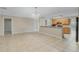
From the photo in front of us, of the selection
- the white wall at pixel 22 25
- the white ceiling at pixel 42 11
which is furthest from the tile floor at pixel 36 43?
the white ceiling at pixel 42 11

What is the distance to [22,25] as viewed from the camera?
7.95ft

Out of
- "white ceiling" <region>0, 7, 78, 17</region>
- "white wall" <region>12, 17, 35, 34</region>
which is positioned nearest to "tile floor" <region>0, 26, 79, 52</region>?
"white wall" <region>12, 17, 35, 34</region>

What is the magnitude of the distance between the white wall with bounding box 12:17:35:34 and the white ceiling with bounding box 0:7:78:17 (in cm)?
12

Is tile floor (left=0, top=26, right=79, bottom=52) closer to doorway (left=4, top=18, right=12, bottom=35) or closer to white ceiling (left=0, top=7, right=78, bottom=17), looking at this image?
doorway (left=4, top=18, right=12, bottom=35)

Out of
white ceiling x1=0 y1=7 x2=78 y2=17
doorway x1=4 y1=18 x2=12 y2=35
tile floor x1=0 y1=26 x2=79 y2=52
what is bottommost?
tile floor x1=0 y1=26 x2=79 y2=52

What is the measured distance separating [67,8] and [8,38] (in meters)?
1.53

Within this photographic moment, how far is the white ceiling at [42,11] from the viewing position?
2145 millimetres

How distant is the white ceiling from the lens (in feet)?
7.04

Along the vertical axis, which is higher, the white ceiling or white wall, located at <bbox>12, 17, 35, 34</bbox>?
the white ceiling

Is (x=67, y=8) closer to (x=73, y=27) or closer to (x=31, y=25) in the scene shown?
(x=73, y=27)

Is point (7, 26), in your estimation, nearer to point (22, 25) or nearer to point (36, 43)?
point (22, 25)

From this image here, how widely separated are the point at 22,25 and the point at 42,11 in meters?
0.63

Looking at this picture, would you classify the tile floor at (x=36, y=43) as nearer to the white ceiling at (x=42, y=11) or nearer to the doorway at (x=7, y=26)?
the doorway at (x=7, y=26)

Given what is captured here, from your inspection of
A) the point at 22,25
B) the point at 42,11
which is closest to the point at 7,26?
the point at 22,25
